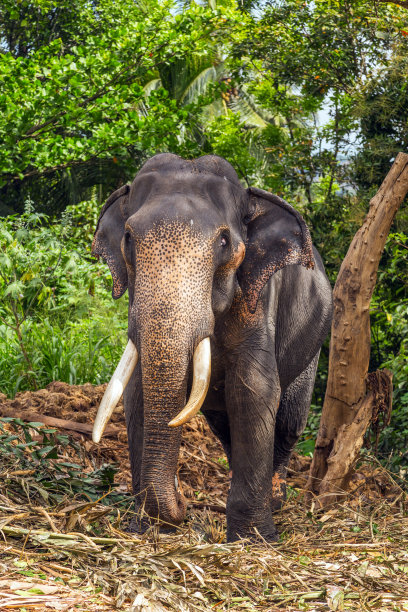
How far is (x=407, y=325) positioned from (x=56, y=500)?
3731mm

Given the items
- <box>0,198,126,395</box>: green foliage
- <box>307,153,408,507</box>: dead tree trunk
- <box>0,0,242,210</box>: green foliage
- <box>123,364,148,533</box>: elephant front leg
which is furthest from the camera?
<box>0,0,242,210</box>: green foliage

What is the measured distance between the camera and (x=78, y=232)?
526 inches

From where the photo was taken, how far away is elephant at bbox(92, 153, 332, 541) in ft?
10.9

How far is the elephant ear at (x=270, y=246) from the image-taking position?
403 cm

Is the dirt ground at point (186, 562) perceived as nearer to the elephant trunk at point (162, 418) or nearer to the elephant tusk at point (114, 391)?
the elephant trunk at point (162, 418)

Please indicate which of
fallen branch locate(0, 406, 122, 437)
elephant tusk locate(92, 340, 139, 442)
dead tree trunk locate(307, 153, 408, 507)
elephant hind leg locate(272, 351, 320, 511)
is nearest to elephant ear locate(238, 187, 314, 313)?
elephant tusk locate(92, 340, 139, 442)

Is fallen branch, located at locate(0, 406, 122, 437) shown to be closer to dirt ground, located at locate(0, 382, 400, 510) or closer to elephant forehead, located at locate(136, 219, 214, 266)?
dirt ground, located at locate(0, 382, 400, 510)

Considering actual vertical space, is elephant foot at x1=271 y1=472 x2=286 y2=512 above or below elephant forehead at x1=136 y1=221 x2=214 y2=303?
below

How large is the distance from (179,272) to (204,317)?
22 centimetres

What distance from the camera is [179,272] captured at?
3.39m

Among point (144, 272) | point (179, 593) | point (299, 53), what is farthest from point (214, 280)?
point (299, 53)

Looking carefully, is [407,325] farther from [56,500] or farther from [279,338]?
[56,500]

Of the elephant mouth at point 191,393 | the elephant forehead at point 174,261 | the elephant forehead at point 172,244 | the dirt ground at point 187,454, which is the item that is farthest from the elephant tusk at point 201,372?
the dirt ground at point 187,454

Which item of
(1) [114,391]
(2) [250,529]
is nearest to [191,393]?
(1) [114,391]
